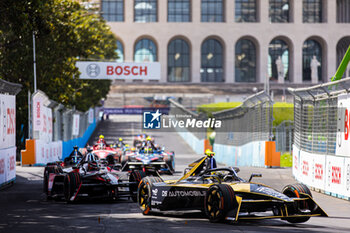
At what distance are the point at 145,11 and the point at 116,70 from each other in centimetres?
7154

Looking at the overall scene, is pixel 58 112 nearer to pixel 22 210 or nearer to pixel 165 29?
pixel 22 210

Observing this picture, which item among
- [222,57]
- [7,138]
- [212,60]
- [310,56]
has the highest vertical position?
[310,56]

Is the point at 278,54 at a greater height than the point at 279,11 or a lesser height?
lesser

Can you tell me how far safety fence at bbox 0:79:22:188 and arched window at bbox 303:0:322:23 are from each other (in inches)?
3883

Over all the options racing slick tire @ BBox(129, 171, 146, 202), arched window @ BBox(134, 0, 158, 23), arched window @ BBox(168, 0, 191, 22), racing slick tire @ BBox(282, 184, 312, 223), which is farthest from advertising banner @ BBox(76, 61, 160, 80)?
arched window @ BBox(168, 0, 191, 22)

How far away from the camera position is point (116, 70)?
44.7 m

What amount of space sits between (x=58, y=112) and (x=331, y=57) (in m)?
83.2

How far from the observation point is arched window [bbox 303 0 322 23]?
380ft

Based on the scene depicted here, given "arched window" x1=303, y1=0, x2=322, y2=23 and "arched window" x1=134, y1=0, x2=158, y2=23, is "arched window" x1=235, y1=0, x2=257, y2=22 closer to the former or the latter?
"arched window" x1=303, y1=0, x2=322, y2=23

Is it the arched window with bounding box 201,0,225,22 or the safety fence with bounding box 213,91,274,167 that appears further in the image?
the arched window with bounding box 201,0,225,22

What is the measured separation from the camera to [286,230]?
10422mm

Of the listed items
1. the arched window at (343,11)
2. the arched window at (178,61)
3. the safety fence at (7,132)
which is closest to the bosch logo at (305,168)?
the safety fence at (7,132)

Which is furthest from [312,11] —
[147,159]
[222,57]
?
[147,159]

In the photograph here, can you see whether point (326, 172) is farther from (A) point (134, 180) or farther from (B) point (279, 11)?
(B) point (279, 11)
